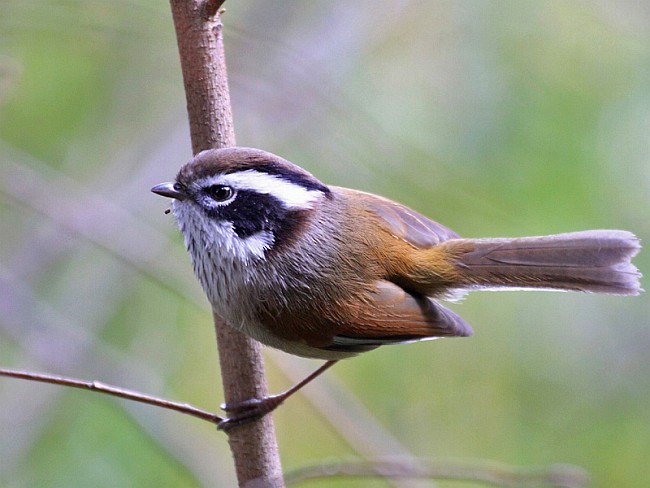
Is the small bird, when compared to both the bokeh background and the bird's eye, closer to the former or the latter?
the bird's eye

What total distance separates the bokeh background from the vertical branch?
1.09 m

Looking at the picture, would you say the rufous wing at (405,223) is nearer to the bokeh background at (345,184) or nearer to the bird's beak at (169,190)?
the bird's beak at (169,190)

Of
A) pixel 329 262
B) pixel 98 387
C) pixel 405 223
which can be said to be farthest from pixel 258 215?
pixel 98 387

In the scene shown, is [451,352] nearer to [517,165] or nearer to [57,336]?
[517,165]

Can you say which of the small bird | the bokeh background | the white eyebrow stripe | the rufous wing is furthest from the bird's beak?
the bokeh background

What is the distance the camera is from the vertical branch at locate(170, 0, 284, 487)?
8.97 ft

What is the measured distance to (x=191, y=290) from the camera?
4.32 meters

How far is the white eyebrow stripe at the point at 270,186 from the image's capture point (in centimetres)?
290

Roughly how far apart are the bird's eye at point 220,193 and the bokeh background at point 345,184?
1.16 metres

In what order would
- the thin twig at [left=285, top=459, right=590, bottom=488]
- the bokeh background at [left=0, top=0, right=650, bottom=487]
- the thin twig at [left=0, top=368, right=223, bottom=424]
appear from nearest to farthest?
the thin twig at [left=0, top=368, right=223, bottom=424] → the thin twig at [left=285, top=459, right=590, bottom=488] → the bokeh background at [left=0, top=0, right=650, bottom=487]

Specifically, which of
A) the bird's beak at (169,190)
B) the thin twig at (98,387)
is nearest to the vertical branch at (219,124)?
the bird's beak at (169,190)

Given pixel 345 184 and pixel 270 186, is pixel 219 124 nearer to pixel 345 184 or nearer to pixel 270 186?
pixel 270 186

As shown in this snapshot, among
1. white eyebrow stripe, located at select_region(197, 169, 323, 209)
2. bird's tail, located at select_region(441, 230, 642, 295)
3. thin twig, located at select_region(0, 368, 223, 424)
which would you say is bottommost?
thin twig, located at select_region(0, 368, 223, 424)

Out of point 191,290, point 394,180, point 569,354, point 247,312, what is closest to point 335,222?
point 247,312
